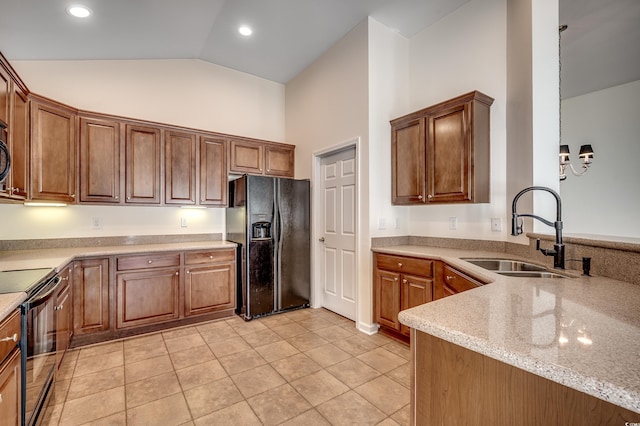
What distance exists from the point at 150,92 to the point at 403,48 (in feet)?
10.4

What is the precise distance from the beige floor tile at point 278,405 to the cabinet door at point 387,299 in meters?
1.22

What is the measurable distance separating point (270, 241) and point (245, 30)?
2.48m

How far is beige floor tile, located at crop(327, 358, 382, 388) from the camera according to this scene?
2255 mm

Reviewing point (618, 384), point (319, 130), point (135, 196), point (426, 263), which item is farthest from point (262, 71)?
point (618, 384)

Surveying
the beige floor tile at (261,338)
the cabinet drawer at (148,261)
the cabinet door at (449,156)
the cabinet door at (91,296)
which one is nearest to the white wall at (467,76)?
the cabinet door at (449,156)

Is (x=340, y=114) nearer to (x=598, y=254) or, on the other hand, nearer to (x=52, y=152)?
(x=598, y=254)

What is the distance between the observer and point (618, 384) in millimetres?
574

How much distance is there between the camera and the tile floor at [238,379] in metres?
1.89

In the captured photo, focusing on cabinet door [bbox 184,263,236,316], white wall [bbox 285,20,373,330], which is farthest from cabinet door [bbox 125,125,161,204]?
white wall [bbox 285,20,373,330]

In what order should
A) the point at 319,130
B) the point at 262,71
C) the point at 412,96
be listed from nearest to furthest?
the point at 412,96, the point at 319,130, the point at 262,71

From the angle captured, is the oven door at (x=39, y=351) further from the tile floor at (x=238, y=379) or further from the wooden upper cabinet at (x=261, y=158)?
the wooden upper cabinet at (x=261, y=158)

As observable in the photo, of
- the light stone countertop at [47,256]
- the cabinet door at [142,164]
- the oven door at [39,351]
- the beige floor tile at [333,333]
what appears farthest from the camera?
the cabinet door at [142,164]

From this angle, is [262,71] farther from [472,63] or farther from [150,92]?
[472,63]

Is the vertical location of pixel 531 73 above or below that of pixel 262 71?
below
